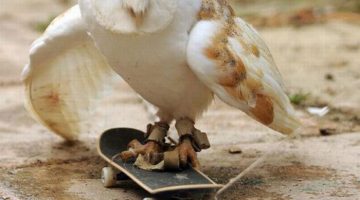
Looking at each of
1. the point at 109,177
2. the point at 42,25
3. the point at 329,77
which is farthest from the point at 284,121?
the point at 42,25

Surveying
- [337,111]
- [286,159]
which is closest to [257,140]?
[286,159]

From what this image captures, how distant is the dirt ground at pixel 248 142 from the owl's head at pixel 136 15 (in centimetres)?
46

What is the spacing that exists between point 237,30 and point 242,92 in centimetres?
18

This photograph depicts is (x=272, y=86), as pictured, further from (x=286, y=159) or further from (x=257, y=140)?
(x=257, y=140)

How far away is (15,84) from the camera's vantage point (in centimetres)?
390

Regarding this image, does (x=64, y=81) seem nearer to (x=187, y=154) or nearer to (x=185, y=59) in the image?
(x=187, y=154)

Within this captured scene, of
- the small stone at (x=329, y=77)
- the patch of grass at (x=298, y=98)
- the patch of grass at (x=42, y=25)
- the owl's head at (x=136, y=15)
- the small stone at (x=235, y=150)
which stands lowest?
the small stone at (x=235, y=150)

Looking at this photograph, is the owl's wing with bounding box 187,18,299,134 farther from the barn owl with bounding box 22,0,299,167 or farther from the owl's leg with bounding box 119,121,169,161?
the owl's leg with bounding box 119,121,169,161

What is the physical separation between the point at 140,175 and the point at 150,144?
174mm

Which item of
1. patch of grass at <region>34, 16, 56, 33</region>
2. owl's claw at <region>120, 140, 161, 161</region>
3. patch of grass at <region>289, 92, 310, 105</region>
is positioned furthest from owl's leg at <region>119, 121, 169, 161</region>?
patch of grass at <region>34, 16, 56, 33</region>

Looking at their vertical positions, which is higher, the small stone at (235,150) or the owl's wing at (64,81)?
the owl's wing at (64,81)

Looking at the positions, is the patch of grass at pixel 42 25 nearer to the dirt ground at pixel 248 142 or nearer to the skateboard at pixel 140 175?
the dirt ground at pixel 248 142

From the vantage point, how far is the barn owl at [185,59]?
2168 millimetres

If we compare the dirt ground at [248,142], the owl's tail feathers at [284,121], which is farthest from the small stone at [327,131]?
the owl's tail feathers at [284,121]
